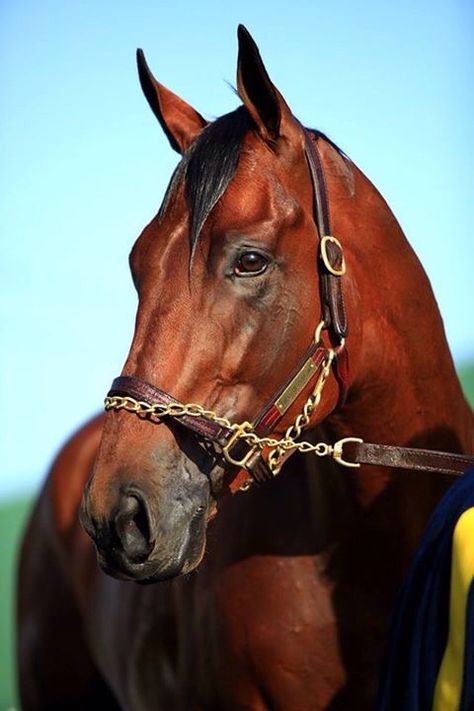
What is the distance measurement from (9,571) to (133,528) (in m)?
14.3

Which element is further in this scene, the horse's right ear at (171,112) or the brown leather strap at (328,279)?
the horse's right ear at (171,112)

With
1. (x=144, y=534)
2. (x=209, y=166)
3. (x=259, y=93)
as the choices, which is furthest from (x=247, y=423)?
(x=259, y=93)

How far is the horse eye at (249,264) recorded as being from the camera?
2982mm

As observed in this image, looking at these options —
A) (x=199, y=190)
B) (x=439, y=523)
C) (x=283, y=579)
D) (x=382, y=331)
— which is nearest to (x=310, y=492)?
(x=283, y=579)

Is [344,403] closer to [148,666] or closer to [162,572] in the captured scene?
[162,572]

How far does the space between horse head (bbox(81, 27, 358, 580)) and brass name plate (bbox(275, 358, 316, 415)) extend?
1cm

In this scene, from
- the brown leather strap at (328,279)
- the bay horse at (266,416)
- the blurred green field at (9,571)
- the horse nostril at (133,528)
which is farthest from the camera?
the blurred green field at (9,571)

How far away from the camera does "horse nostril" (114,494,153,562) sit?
109 inches

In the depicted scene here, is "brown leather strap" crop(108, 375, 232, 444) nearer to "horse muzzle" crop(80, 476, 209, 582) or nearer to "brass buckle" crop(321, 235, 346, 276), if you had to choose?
"horse muzzle" crop(80, 476, 209, 582)

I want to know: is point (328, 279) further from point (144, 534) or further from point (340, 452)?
point (144, 534)

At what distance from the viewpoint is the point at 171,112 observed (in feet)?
11.4

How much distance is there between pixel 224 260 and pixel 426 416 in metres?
0.84

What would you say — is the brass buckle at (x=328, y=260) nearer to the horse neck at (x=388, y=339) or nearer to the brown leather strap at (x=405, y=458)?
the horse neck at (x=388, y=339)

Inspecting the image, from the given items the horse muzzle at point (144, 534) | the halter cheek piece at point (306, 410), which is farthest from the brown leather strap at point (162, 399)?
the horse muzzle at point (144, 534)
